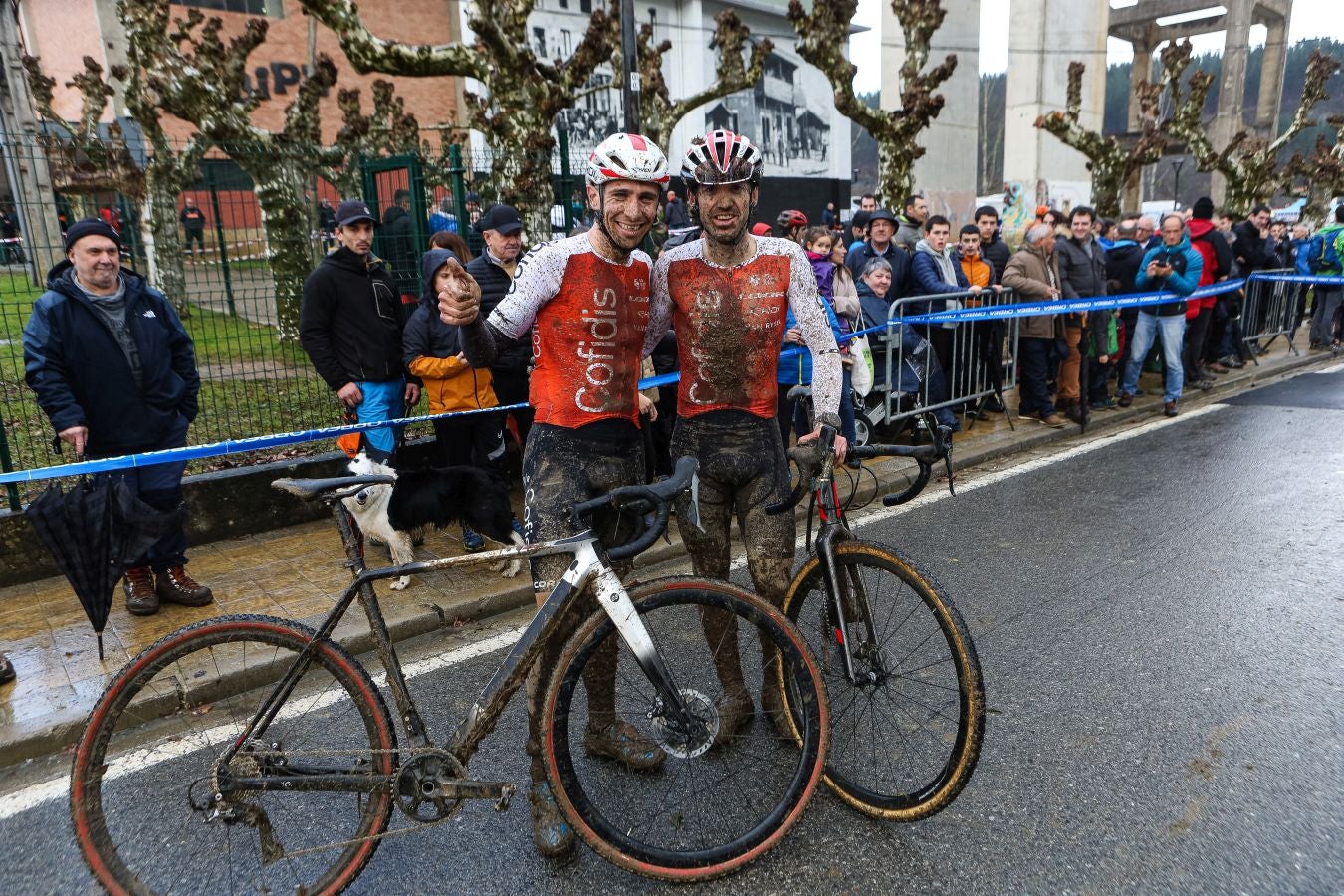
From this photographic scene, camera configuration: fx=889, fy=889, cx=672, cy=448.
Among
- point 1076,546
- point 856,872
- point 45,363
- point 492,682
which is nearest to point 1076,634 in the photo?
point 1076,546

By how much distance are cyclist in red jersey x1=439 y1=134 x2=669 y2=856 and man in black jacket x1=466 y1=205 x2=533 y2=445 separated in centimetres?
259

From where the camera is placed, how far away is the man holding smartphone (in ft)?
31.1

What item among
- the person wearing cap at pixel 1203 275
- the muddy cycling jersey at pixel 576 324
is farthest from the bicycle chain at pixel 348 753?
the person wearing cap at pixel 1203 275

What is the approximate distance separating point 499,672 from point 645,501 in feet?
2.37

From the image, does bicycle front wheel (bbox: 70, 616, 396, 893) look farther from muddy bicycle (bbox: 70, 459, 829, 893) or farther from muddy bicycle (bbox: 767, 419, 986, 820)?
muddy bicycle (bbox: 767, 419, 986, 820)

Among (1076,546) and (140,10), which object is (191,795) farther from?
(140,10)

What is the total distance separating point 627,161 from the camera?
291 centimetres

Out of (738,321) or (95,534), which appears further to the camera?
(95,534)

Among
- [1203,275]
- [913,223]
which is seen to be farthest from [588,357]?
[1203,275]

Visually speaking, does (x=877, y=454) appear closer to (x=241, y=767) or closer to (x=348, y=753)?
(x=348, y=753)

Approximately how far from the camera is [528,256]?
3051mm

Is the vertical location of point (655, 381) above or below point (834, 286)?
below

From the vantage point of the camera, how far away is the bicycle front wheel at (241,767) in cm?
260

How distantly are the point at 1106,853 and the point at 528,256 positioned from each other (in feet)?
8.77
